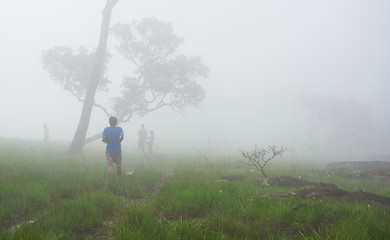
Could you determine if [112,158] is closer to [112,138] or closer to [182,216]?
[112,138]

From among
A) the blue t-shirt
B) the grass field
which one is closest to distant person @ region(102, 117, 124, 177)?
the blue t-shirt

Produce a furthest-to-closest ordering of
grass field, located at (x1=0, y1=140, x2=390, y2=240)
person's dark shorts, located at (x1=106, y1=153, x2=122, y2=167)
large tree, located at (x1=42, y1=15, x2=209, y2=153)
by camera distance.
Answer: large tree, located at (x1=42, y1=15, x2=209, y2=153) < person's dark shorts, located at (x1=106, y1=153, x2=122, y2=167) < grass field, located at (x1=0, y1=140, x2=390, y2=240)

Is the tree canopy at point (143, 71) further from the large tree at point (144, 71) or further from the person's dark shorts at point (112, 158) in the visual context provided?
the person's dark shorts at point (112, 158)

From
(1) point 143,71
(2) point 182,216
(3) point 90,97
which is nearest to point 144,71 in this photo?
(1) point 143,71

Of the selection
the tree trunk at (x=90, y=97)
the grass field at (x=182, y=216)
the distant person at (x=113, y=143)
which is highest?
A: the tree trunk at (x=90, y=97)

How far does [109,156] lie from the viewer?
27.3 ft

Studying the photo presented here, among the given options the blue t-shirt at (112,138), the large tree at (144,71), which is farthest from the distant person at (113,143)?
the large tree at (144,71)

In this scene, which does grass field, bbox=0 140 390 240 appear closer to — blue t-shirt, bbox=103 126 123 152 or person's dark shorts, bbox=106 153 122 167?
person's dark shorts, bbox=106 153 122 167

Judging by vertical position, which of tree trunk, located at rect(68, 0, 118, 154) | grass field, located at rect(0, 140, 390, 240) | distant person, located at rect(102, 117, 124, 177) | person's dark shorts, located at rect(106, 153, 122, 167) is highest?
tree trunk, located at rect(68, 0, 118, 154)

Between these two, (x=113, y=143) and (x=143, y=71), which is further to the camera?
(x=143, y=71)

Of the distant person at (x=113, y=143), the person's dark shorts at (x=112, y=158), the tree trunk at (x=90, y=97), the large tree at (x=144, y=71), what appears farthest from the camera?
the large tree at (x=144, y=71)

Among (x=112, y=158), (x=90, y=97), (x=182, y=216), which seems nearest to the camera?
(x=182, y=216)

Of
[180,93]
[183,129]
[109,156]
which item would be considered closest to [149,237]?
[109,156]

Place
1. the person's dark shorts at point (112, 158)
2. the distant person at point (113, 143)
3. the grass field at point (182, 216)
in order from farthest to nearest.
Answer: the distant person at point (113, 143) → the person's dark shorts at point (112, 158) → the grass field at point (182, 216)
